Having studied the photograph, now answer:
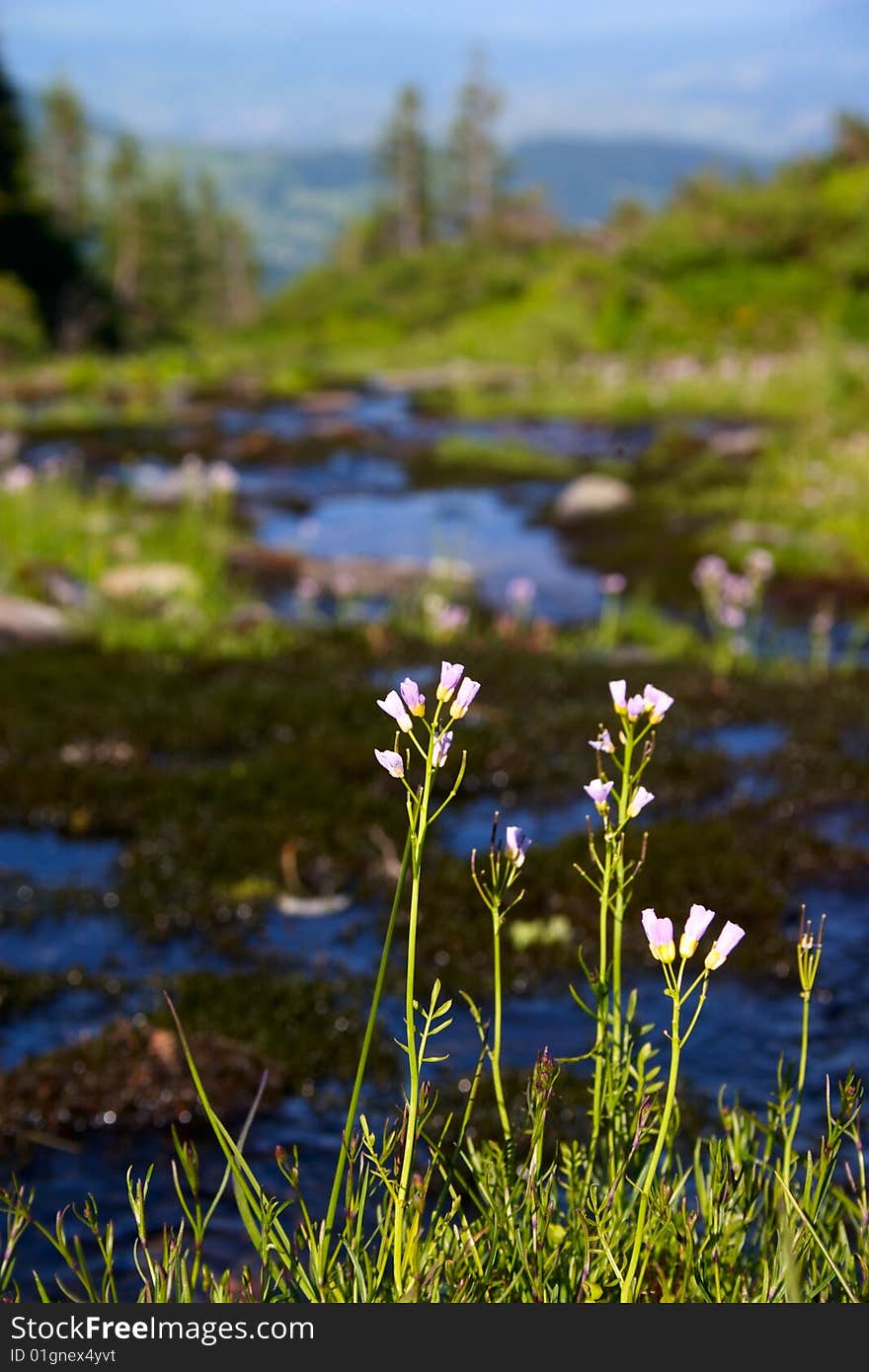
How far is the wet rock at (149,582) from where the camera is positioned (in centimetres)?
1312

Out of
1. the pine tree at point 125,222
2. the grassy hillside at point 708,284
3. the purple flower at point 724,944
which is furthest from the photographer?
the pine tree at point 125,222

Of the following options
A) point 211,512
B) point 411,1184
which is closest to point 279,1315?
point 411,1184

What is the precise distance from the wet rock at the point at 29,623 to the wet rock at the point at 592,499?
1046 cm

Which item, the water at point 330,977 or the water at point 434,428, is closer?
the water at point 330,977

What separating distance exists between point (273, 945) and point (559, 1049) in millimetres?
1646

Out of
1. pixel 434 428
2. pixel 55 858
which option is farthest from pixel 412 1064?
pixel 434 428

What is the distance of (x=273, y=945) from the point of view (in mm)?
6586

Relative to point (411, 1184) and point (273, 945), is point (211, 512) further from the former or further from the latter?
point (411, 1184)

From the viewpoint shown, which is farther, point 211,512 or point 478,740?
point 211,512

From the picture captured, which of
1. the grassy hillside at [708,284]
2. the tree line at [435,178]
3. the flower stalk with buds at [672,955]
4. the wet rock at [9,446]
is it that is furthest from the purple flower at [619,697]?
the tree line at [435,178]

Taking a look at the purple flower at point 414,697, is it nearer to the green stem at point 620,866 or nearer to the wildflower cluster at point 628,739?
the wildflower cluster at point 628,739

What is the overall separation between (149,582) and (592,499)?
33.0 ft

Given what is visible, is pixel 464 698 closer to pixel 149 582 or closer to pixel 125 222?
pixel 149 582

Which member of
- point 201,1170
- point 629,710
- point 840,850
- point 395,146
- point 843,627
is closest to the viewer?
point 629,710
